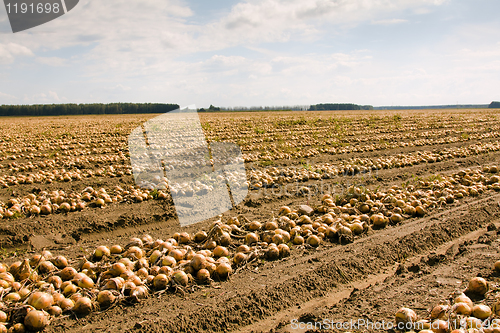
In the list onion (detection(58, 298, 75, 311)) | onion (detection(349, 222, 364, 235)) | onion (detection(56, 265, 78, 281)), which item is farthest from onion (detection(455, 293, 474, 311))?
onion (detection(56, 265, 78, 281))

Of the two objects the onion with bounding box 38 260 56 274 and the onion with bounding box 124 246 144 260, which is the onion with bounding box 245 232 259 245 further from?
the onion with bounding box 38 260 56 274

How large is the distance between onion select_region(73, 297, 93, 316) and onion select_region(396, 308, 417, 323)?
2.49m

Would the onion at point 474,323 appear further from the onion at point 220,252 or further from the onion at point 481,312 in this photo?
the onion at point 220,252

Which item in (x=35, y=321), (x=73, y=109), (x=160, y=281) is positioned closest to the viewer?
(x=35, y=321)

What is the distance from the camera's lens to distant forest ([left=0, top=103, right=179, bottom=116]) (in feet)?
253

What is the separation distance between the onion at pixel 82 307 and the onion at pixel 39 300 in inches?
8.0

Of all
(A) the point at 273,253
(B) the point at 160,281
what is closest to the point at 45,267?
(B) the point at 160,281

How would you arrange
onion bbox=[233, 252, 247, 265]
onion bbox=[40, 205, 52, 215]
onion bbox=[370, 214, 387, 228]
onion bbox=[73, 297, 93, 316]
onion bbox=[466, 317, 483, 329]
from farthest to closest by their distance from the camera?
onion bbox=[40, 205, 52, 215]
onion bbox=[370, 214, 387, 228]
onion bbox=[233, 252, 247, 265]
onion bbox=[73, 297, 93, 316]
onion bbox=[466, 317, 483, 329]

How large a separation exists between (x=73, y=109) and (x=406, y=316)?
304ft

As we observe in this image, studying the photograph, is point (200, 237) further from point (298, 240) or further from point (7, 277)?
Result: point (7, 277)

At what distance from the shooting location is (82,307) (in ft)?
8.19

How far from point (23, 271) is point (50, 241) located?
1.62 metres

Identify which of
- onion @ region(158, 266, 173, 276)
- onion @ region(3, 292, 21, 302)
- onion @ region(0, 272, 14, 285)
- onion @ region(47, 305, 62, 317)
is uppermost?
onion @ region(0, 272, 14, 285)

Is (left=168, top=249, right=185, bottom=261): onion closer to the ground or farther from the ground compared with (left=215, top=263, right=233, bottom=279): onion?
farther from the ground
